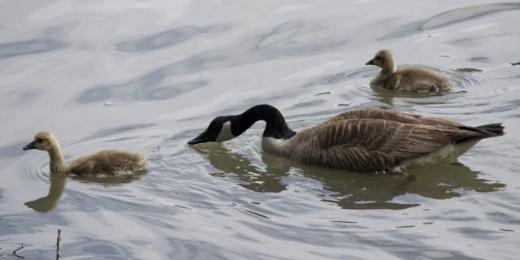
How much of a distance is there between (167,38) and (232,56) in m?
1.19

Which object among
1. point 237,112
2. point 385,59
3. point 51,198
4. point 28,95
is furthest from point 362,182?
point 28,95

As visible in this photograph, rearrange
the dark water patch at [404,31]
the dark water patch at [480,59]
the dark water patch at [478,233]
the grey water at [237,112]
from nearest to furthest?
the dark water patch at [478,233] < the grey water at [237,112] < the dark water patch at [480,59] < the dark water patch at [404,31]

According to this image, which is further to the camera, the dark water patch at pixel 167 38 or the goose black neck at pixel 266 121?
the dark water patch at pixel 167 38

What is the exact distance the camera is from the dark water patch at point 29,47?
14336 millimetres

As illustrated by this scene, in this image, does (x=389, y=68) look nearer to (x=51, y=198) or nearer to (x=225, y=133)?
(x=225, y=133)

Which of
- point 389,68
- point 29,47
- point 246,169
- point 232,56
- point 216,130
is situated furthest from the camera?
point 29,47

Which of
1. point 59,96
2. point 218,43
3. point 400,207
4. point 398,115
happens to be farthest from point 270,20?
point 400,207

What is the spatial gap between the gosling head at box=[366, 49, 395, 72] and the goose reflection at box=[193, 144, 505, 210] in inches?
105

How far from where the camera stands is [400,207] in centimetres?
924

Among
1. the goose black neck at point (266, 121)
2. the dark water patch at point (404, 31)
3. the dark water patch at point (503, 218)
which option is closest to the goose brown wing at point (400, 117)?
the goose black neck at point (266, 121)

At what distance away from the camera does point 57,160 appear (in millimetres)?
10422

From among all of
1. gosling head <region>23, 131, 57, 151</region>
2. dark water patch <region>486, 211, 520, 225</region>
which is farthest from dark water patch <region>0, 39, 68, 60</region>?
dark water patch <region>486, 211, 520, 225</region>

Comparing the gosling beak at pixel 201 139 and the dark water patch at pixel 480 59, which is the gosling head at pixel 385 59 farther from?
the gosling beak at pixel 201 139

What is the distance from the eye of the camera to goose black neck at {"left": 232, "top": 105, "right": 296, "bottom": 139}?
11.3 meters
